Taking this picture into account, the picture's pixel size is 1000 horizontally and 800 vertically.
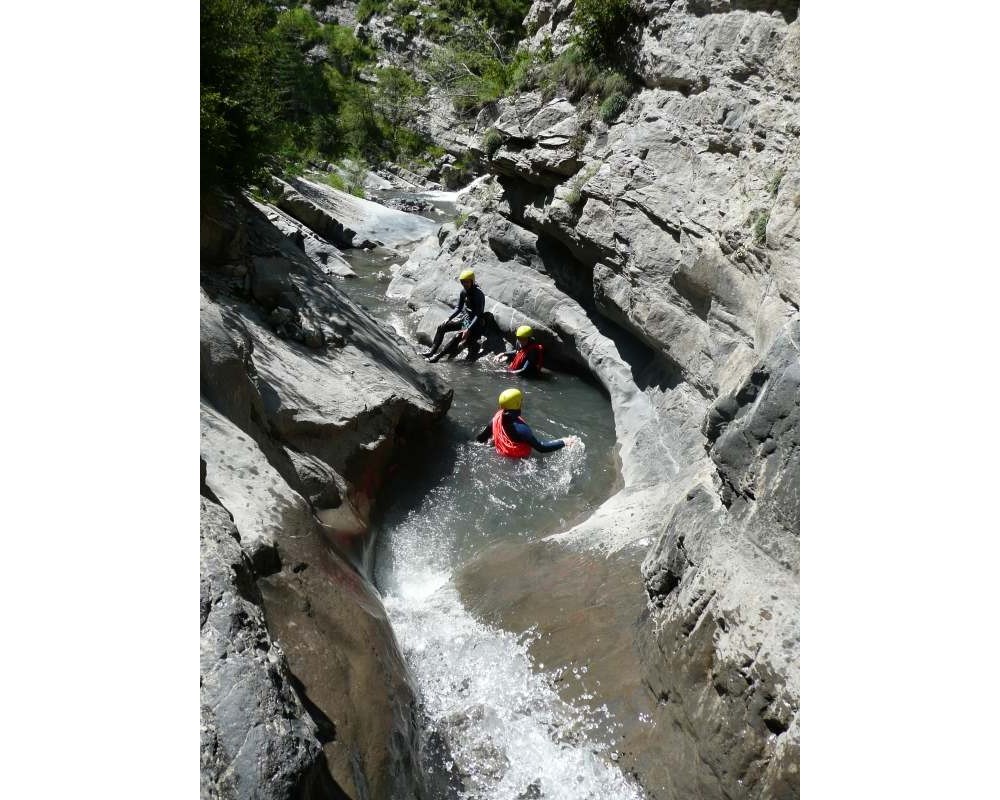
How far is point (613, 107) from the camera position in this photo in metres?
10.8

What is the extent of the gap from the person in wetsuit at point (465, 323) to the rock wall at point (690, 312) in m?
0.66

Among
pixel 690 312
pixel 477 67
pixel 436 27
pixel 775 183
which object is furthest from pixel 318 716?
pixel 436 27

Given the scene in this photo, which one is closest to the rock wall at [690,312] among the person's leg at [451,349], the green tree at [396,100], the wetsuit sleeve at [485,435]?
the person's leg at [451,349]

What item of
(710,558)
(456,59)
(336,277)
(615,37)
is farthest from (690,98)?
(456,59)

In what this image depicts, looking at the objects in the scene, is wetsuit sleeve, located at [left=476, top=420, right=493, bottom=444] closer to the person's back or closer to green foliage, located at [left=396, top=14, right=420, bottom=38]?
the person's back

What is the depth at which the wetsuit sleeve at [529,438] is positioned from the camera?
8.84 m

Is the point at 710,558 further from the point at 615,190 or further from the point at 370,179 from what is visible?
the point at 370,179

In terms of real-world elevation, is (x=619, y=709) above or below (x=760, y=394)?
below

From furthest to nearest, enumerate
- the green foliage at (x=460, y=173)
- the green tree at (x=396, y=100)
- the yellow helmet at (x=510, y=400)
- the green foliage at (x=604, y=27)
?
the green tree at (x=396, y=100), the green foliage at (x=460, y=173), the green foliage at (x=604, y=27), the yellow helmet at (x=510, y=400)

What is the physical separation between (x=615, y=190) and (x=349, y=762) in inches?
329

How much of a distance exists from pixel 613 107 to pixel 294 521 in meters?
8.64

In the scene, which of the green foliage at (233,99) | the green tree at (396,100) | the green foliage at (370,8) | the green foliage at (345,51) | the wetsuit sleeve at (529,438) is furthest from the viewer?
the green foliage at (370,8)

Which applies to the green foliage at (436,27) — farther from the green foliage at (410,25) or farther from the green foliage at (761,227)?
the green foliage at (761,227)

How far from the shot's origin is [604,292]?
10641 mm
